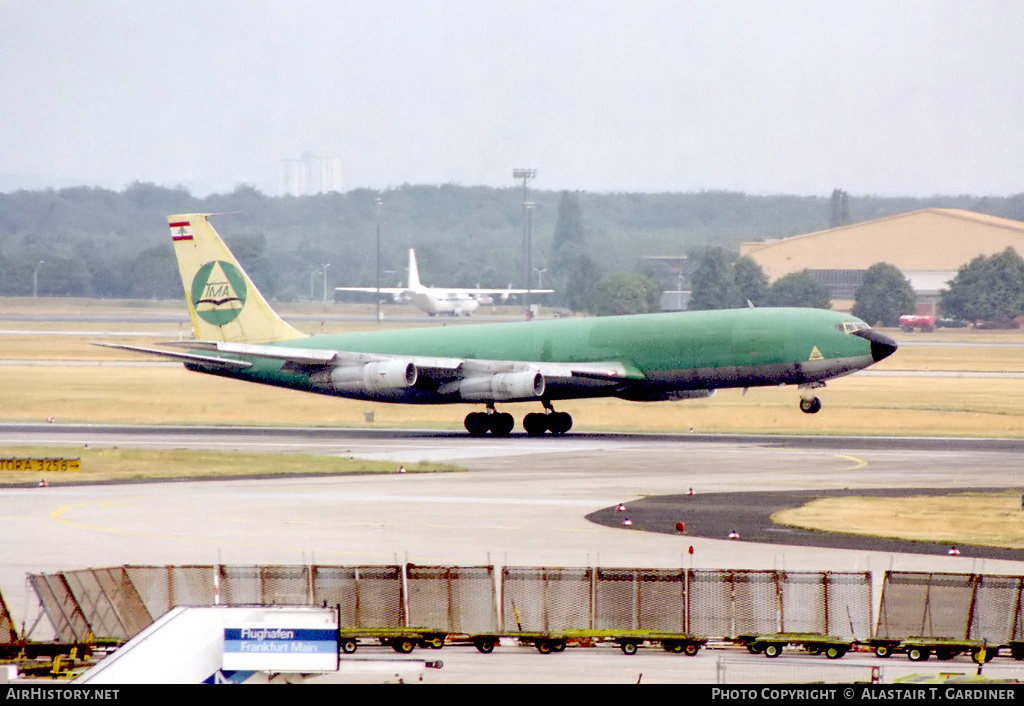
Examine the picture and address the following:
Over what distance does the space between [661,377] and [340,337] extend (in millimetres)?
15668

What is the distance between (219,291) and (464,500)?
97.6 ft

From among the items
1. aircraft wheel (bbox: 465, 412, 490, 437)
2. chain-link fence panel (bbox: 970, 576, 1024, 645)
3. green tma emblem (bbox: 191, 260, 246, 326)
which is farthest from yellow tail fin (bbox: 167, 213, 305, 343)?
chain-link fence panel (bbox: 970, 576, 1024, 645)

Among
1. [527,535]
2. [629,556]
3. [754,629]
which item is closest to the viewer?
[754,629]

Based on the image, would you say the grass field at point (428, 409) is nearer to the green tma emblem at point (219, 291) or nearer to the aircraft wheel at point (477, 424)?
the green tma emblem at point (219, 291)

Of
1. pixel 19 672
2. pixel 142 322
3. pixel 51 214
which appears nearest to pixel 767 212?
pixel 142 322

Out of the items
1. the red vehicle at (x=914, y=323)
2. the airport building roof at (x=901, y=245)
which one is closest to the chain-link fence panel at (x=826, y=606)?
the red vehicle at (x=914, y=323)

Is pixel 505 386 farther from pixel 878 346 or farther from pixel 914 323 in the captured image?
pixel 914 323

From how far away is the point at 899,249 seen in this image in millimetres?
139500

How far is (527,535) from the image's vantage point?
34.5 meters

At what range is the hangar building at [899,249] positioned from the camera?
135 m

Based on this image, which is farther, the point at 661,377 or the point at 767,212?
the point at 767,212

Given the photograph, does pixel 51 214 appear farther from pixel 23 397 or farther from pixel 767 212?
pixel 23 397

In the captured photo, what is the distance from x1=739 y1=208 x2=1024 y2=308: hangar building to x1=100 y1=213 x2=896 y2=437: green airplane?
73859 mm

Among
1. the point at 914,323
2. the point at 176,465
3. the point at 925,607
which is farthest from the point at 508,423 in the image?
the point at 914,323
